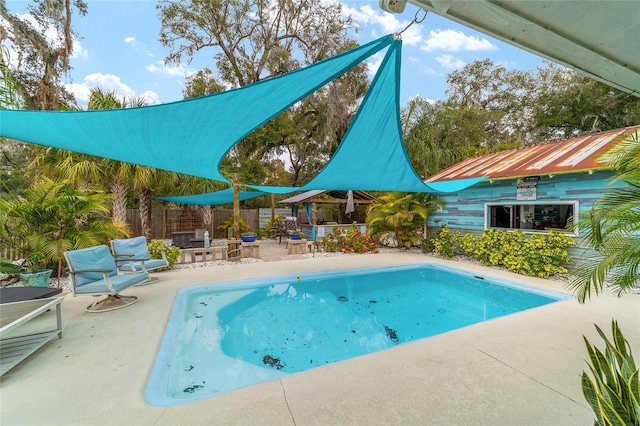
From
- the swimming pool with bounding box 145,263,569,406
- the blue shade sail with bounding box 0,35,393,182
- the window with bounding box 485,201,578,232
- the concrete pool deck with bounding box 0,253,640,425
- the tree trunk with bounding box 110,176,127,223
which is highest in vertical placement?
the blue shade sail with bounding box 0,35,393,182

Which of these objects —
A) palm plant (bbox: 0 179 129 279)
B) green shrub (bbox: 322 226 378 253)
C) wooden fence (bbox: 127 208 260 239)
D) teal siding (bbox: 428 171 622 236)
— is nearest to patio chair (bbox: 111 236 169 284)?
palm plant (bbox: 0 179 129 279)

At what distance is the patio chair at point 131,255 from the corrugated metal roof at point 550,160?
7.48 metres

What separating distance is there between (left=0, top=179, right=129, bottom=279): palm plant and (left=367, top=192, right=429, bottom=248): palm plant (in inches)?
283

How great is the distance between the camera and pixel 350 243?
8.78 meters

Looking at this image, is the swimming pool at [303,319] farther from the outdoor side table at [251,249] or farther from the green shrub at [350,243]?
the outdoor side table at [251,249]

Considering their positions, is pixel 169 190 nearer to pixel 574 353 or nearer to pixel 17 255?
pixel 17 255

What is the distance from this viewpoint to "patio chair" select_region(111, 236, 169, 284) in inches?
176

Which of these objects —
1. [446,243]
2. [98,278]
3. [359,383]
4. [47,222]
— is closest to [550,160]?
[446,243]

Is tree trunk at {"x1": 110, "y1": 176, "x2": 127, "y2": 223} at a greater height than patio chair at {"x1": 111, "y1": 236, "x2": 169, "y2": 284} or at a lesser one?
greater

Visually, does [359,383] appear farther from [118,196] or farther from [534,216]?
[534,216]

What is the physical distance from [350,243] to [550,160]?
5.42 metres

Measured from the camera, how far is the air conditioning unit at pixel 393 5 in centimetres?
129

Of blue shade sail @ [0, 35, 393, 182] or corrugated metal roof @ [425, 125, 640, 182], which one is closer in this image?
blue shade sail @ [0, 35, 393, 182]

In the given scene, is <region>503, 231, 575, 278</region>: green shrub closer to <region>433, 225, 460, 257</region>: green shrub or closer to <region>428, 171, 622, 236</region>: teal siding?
<region>428, 171, 622, 236</region>: teal siding
